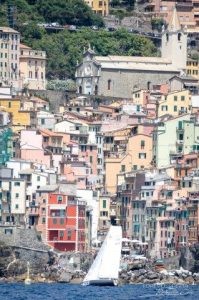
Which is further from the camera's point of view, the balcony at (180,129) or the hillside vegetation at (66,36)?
the hillside vegetation at (66,36)

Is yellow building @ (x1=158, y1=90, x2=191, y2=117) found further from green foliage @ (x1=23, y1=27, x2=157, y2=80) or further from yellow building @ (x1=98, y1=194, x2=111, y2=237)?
yellow building @ (x1=98, y1=194, x2=111, y2=237)

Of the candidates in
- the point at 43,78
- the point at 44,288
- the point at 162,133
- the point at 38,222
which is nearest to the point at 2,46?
the point at 43,78

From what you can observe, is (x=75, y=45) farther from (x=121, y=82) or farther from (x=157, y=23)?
(x=157, y=23)

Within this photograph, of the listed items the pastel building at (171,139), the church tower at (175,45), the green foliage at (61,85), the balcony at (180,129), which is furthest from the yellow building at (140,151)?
the church tower at (175,45)

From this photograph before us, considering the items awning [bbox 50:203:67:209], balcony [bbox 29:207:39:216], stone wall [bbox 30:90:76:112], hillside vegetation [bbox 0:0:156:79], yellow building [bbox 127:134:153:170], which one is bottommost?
balcony [bbox 29:207:39:216]

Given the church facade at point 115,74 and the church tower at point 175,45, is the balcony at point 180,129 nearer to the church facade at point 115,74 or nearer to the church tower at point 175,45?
the church facade at point 115,74

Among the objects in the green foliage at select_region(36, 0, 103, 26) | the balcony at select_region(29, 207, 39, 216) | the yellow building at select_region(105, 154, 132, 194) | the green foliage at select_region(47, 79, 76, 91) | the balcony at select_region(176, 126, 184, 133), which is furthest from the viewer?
the green foliage at select_region(36, 0, 103, 26)

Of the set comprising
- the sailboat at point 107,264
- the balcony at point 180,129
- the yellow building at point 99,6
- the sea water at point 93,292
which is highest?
the yellow building at point 99,6

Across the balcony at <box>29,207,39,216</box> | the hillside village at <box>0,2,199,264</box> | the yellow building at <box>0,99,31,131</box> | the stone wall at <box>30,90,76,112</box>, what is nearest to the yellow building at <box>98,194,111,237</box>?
the hillside village at <box>0,2,199,264</box>
